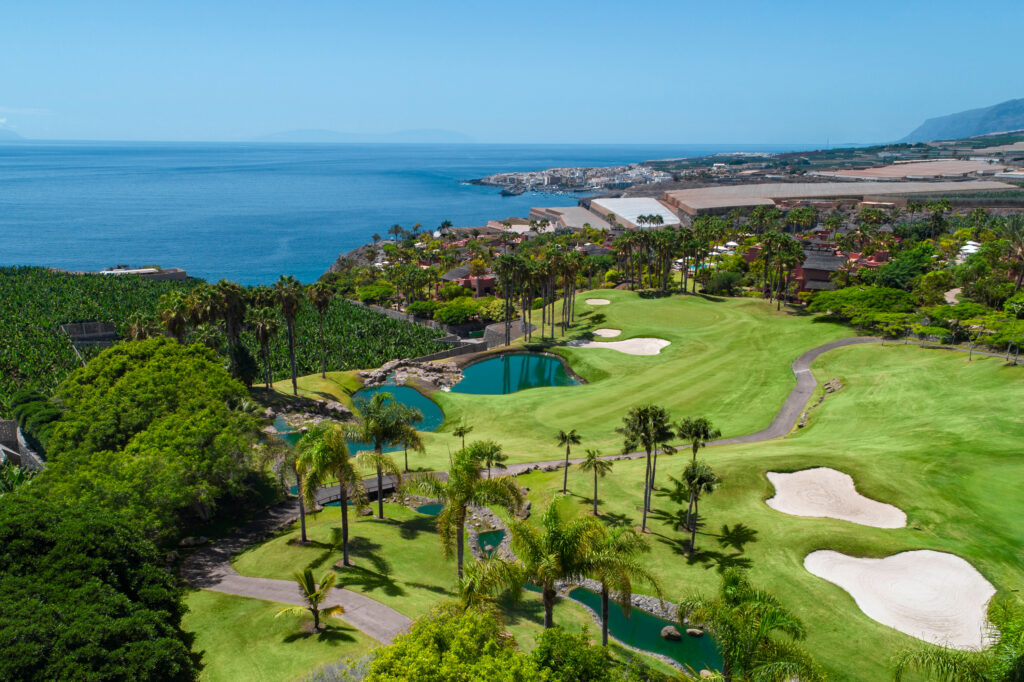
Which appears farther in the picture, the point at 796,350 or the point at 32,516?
the point at 796,350

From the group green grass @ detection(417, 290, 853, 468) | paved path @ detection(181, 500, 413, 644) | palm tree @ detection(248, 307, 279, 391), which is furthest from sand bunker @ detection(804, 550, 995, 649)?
palm tree @ detection(248, 307, 279, 391)

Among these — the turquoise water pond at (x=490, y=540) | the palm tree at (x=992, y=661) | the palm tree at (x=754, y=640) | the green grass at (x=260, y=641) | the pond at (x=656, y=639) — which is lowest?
the turquoise water pond at (x=490, y=540)

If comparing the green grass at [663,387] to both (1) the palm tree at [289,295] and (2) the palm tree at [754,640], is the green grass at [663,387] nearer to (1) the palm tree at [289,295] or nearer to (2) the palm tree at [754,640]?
(1) the palm tree at [289,295]

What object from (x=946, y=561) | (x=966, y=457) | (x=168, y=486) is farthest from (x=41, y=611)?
(x=966, y=457)

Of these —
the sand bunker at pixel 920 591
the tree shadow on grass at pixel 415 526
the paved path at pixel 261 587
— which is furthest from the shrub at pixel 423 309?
the sand bunker at pixel 920 591

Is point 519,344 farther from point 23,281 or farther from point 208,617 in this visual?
point 23,281
